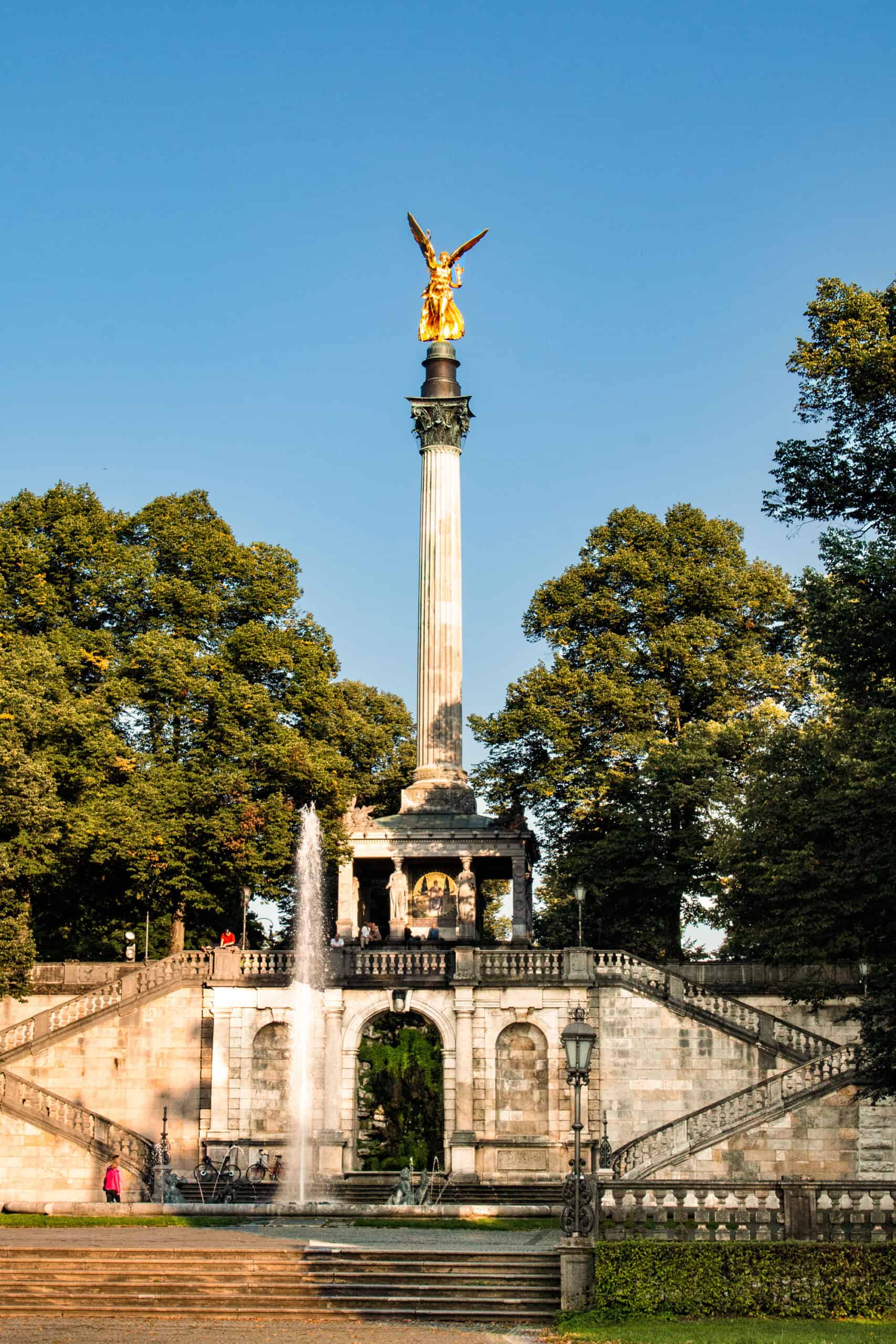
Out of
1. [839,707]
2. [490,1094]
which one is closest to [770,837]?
[839,707]

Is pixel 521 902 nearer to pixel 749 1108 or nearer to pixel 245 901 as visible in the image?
pixel 245 901

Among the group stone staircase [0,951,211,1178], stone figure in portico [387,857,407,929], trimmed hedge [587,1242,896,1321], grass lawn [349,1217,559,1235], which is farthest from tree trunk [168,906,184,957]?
trimmed hedge [587,1242,896,1321]

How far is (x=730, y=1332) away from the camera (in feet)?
68.2

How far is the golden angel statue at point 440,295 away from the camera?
178 feet

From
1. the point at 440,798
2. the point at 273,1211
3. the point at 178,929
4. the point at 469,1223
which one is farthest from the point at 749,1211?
the point at 178,929

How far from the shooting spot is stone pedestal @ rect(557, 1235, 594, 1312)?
2300 cm

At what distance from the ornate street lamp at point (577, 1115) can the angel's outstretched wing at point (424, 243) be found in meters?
34.7

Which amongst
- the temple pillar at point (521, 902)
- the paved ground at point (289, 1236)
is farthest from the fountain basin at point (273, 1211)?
the temple pillar at point (521, 902)

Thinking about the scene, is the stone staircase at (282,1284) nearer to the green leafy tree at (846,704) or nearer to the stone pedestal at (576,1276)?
the stone pedestal at (576,1276)

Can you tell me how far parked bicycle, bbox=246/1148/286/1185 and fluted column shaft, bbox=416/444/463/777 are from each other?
45.0 ft

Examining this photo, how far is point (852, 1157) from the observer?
3484 centimetres

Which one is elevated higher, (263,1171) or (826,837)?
(826,837)

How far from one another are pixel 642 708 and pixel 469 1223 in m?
24.8

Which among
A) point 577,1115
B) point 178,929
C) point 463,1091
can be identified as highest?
point 178,929
